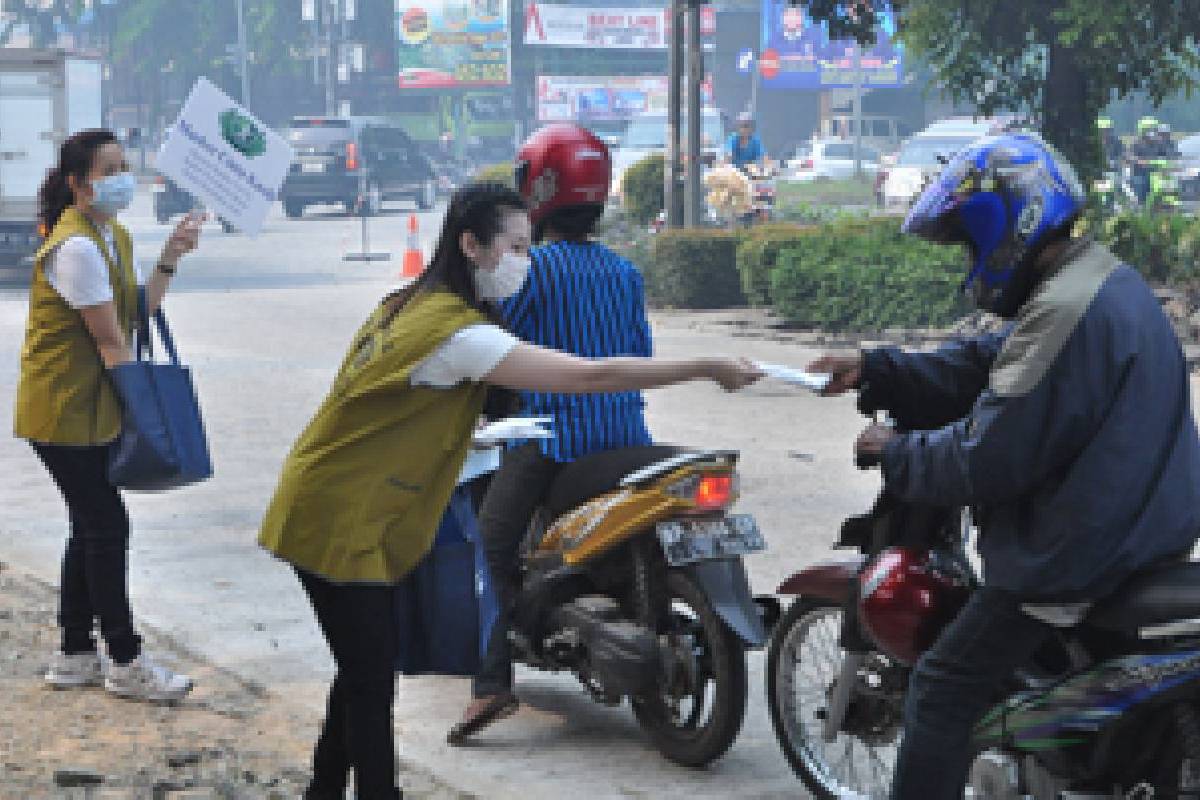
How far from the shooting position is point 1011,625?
3916 millimetres

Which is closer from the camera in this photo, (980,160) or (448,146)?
(980,160)

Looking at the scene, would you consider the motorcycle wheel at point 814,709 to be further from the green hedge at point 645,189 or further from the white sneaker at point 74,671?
the green hedge at point 645,189

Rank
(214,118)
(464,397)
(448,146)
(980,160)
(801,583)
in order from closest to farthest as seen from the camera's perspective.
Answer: (980,160)
(464,397)
(801,583)
(214,118)
(448,146)

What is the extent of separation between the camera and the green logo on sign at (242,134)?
6.98 m

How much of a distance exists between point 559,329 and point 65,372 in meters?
1.50

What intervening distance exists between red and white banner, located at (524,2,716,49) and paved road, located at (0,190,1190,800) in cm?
4904

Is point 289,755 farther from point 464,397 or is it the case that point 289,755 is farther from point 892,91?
point 892,91

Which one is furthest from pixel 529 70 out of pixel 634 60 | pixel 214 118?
pixel 214 118

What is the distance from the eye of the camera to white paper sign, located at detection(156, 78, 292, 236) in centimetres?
696

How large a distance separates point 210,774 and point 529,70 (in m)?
65.0

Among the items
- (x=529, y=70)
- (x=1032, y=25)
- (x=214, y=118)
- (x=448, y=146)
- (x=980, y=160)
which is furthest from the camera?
(x=529, y=70)

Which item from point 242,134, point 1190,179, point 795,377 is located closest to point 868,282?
point 242,134

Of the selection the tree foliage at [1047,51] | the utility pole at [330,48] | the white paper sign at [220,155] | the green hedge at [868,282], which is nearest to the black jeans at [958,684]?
the white paper sign at [220,155]

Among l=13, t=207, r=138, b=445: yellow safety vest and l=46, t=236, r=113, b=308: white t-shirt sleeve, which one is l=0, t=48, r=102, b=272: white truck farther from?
l=46, t=236, r=113, b=308: white t-shirt sleeve
